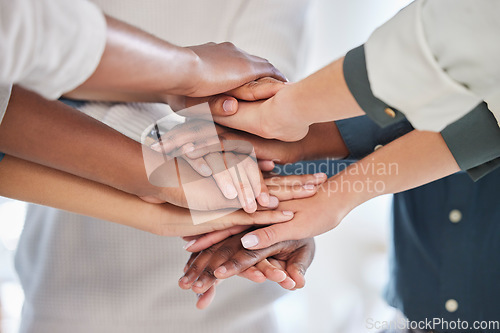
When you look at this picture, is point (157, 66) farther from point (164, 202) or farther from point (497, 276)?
point (497, 276)

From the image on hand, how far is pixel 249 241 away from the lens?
76cm

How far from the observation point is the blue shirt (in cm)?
89

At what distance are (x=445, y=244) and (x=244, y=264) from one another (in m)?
0.44

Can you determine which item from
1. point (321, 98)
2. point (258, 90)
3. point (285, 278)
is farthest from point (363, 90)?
point (285, 278)

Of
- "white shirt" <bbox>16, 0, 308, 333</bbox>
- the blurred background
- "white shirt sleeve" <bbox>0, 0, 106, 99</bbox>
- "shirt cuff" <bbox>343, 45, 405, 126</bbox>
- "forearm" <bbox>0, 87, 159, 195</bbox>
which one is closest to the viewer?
"white shirt sleeve" <bbox>0, 0, 106, 99</bbox>

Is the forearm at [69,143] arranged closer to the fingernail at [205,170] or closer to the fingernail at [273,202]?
the fingernail at [205,170]

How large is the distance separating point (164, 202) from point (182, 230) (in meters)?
0.06

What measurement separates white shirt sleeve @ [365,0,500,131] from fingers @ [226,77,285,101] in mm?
270

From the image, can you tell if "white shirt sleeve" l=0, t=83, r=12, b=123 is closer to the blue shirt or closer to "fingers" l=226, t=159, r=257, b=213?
"fingers" l=226, t=159, r=257, b=213

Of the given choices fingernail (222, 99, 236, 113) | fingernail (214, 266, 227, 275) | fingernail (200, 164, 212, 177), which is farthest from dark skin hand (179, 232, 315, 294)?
fingernail (222, 99, 236, 113)

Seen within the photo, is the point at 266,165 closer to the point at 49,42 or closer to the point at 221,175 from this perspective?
the point at 221,175

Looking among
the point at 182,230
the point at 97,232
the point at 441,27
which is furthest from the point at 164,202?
the point at 441,27

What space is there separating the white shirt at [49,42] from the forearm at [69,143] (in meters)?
0.23

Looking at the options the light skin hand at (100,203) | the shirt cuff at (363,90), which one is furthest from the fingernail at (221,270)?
the shirt cuff at (363,90)
